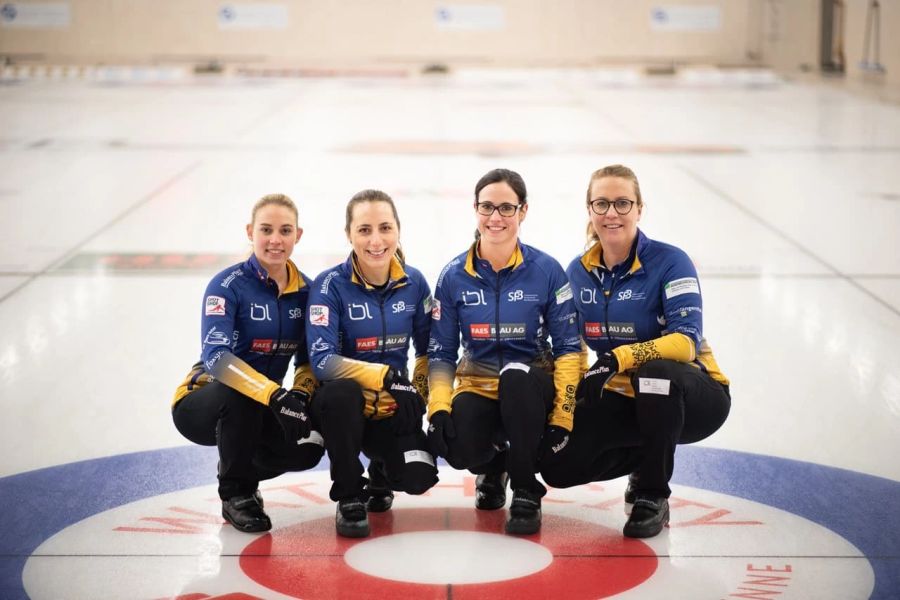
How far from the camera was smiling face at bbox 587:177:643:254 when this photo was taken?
13.0ft

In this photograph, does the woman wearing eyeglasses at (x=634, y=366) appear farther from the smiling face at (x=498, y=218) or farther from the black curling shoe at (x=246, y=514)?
the black curling shoe at (x=246, y=514)

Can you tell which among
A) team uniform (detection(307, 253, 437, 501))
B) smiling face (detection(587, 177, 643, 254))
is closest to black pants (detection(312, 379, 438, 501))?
team uniform (detection(307, 253, 437, 501))

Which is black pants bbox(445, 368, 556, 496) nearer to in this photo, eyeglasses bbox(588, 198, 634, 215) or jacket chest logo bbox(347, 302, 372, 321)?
jacket chest logo bbox(347, 302, 372, 321)

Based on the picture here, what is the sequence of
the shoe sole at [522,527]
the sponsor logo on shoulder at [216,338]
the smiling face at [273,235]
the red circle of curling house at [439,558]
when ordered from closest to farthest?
the red circle of curling house at [439,558] → the shoe sole at [522,527] → the sponsor logo on shoulder at [216,338] → the smiling face at [273,235]

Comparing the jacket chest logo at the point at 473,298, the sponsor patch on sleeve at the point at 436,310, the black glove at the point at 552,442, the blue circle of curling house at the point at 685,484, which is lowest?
the blue circle of curling house at the point at 685,484

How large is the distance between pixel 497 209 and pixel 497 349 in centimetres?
46

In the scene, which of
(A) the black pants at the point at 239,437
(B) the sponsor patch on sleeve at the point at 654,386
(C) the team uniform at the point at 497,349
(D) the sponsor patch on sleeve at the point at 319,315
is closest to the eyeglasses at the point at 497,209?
(C) the team uniform at the point at 497,349

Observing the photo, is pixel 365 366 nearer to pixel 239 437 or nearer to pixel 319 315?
pixel 319 315

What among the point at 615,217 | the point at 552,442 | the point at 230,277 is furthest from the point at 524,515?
the point at 230,277

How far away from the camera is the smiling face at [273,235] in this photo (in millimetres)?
3943

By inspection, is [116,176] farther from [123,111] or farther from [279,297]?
[279,297]

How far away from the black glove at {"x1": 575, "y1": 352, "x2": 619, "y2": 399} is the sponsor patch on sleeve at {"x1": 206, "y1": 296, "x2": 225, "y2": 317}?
1.18m

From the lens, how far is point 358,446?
12.2 feet

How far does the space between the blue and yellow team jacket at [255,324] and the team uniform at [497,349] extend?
1.54 feet
